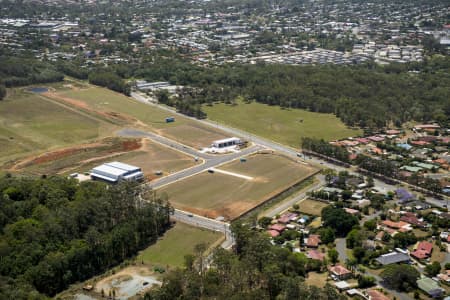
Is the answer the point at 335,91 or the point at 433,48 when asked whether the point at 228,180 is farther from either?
the point at 433,48

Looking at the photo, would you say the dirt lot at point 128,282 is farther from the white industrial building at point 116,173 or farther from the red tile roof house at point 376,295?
the white industrial building at point 116,173

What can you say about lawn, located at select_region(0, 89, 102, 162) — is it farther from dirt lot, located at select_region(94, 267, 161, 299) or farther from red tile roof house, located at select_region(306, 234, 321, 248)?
red tile roof house, located at select_region(306, 234, 321, 248)

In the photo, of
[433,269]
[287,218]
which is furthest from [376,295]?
[287,218]

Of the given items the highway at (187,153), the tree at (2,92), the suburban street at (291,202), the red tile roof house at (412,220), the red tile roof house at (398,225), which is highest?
the tree at (2,92)

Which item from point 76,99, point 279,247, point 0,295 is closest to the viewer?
point 0,295

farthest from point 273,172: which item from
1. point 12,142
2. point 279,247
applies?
point 12,142

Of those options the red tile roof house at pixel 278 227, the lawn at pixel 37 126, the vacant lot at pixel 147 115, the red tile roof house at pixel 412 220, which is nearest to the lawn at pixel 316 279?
Answer: the red tile roof house at pixel 278 227
